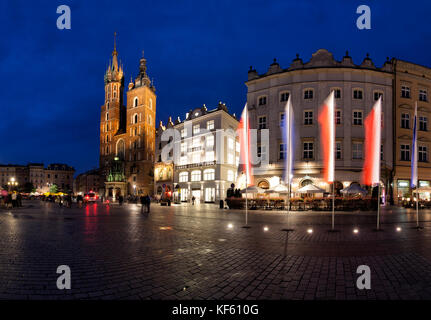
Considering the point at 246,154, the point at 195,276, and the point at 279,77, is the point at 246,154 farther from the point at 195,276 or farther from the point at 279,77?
the point at 279,77

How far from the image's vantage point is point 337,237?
9.99m

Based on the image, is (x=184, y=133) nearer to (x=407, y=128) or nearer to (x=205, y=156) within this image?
(x=205, y=156)

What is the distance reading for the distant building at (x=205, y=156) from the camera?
45.3 meters

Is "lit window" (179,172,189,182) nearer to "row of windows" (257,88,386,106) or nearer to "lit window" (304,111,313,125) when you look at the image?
Answer: "row of windows" (257,88,386,106)

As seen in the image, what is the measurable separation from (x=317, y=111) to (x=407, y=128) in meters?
13.7

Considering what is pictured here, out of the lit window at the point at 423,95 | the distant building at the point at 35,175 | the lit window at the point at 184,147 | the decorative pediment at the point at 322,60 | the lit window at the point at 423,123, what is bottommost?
the distant building at the point at 35,175

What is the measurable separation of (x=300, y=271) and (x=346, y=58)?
34.6 metres

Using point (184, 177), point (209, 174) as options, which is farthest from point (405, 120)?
point (184, 177)

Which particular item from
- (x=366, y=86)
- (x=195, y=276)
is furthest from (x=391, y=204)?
(x=195, y=276)

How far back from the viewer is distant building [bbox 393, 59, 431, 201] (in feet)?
113

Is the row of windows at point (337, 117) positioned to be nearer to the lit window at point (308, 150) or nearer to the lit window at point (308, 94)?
the lit window at point (308, 94)

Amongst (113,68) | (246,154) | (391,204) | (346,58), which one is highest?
(113,68)

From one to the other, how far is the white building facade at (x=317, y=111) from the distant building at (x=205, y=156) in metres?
11.6

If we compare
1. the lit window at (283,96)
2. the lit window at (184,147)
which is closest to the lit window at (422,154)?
the lit window at (283,96)
